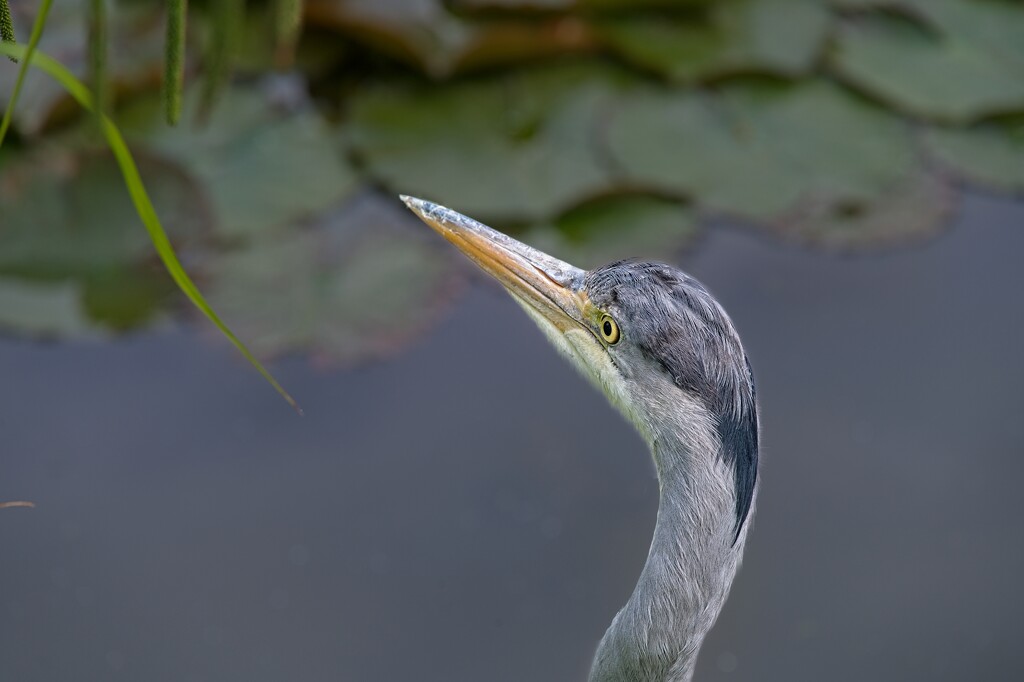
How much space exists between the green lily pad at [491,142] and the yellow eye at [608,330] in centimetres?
138

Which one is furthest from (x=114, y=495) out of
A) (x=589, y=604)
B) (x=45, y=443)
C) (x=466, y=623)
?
(x=589, y=604)

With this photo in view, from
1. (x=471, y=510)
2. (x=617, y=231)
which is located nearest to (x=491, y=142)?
(x=617, y=231)

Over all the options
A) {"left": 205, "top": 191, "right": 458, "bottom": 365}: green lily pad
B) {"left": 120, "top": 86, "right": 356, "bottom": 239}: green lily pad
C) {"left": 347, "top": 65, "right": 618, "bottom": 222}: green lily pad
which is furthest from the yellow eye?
{"left": 120, "top": 86, "right": 356, "bottom": 239}: green lily pad

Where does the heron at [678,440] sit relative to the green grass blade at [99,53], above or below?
below

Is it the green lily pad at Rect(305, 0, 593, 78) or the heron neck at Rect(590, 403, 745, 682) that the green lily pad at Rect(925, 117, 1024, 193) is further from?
the heron neck at Rect(590, 403, 745, 682)

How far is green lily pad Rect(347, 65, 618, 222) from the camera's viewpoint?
3281 millimetres

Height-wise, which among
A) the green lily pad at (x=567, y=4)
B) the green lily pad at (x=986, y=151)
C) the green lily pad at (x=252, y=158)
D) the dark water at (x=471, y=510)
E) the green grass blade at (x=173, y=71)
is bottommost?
the dark water at (x=471, y=510)

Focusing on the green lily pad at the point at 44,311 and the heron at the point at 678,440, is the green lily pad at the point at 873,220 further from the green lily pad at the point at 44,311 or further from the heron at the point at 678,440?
the green lily pad at the point at 44,311

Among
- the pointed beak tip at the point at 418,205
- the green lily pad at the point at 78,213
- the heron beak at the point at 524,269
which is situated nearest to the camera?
the heron beak at the point at 524,269

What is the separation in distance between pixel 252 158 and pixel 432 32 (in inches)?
25.2

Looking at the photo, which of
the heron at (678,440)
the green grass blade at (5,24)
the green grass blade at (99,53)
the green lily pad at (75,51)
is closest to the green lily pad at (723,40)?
the green lily pad at (75,51)

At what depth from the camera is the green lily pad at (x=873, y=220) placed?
11.1 ft

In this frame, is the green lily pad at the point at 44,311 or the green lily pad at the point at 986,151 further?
the green lily pad at the point at 986,151

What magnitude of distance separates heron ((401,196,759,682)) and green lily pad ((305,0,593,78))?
1636 mm
